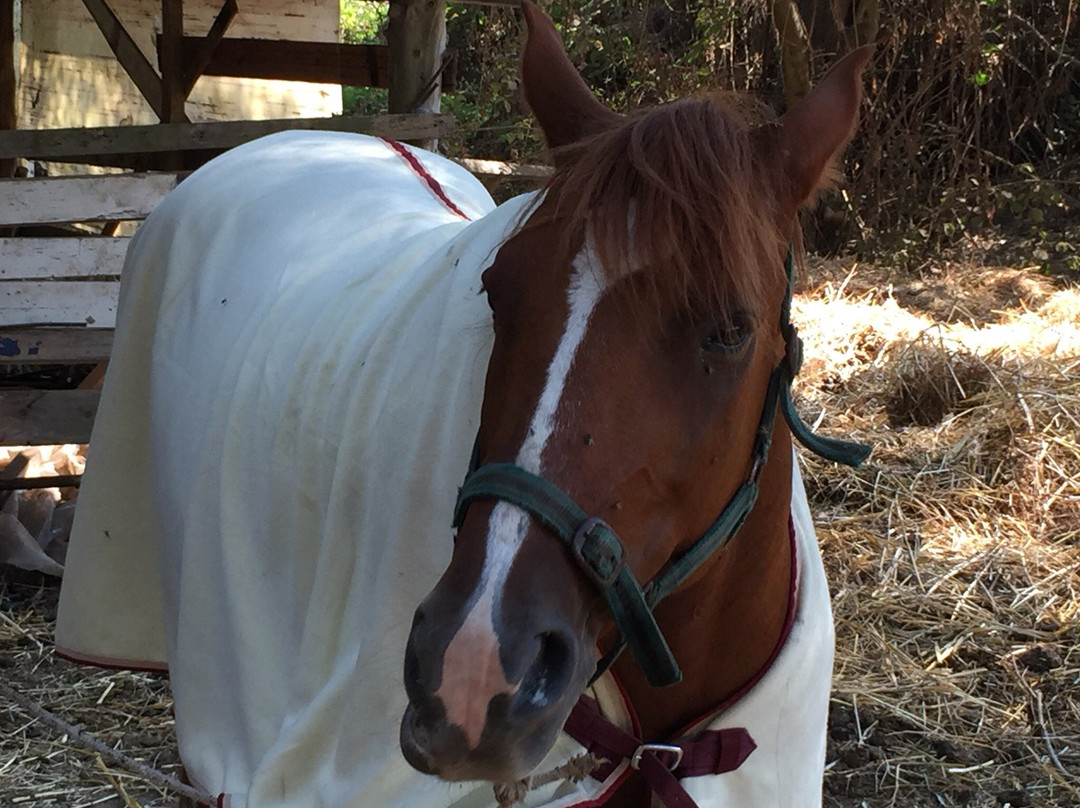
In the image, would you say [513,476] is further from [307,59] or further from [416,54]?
[307,59]

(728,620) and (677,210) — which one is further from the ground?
(677,210)

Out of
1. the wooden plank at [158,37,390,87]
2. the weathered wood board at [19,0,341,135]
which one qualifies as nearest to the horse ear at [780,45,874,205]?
the wooden plank at [158,37,390,87]

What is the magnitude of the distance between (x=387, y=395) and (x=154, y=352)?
0.97 metres

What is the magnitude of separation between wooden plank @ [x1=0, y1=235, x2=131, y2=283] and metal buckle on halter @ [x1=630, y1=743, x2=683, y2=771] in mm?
3283

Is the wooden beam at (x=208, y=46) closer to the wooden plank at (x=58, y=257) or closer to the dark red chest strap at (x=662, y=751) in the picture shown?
the wooden plank at (x=58, y=257)

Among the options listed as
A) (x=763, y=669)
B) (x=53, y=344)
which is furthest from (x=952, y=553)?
(x=53, y=344)

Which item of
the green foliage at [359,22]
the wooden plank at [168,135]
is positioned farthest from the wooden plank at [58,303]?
the green foliage at [359,22]

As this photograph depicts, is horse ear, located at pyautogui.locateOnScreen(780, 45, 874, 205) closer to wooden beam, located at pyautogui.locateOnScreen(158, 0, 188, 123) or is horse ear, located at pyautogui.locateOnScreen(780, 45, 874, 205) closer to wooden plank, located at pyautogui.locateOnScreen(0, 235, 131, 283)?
wooden plank, located at pyautogui.locateOnScreen(0, 235, 131, 283)

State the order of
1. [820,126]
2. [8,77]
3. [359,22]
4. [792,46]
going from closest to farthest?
1. [820,126]
2. [8,77]
3. [792,46]
4. [359,22]

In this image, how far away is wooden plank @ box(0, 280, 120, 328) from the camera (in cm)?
414

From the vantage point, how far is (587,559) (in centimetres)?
119

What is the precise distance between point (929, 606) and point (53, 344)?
3.36 meters

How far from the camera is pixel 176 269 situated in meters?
2.52

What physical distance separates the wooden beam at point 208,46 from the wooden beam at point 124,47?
29 centimetres
